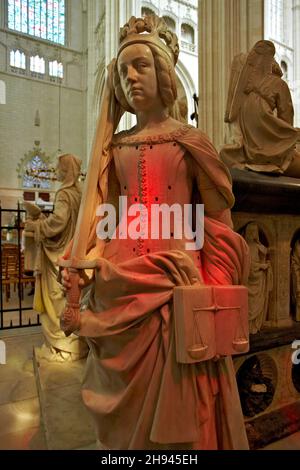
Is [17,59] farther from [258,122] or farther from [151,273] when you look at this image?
[151,273]

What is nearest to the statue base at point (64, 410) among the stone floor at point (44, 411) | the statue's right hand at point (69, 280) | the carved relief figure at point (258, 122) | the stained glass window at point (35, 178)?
the stone floor at point (44, 411)

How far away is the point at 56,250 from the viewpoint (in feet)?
10.3

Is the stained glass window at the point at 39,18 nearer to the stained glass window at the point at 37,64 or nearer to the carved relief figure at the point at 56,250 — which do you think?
the stained glass window at the point at 37,64

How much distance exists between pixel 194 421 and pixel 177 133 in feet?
3.54

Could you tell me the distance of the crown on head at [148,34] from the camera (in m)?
1.28

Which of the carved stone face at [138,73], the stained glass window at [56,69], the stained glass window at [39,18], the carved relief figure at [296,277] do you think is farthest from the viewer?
the stained glass window at [56,69]

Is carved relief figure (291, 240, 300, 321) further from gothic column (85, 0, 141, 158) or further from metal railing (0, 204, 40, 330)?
gothic column (85, 0, 141, 158)

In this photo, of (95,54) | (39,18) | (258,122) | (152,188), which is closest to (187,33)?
(95,54)

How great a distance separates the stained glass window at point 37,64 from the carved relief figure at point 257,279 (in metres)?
17.6

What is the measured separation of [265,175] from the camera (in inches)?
83.7

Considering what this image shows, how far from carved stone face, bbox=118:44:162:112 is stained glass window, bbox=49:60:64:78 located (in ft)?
58.0

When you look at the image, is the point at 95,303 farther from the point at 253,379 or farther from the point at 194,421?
the point at 253,379

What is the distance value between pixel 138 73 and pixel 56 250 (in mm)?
2201
